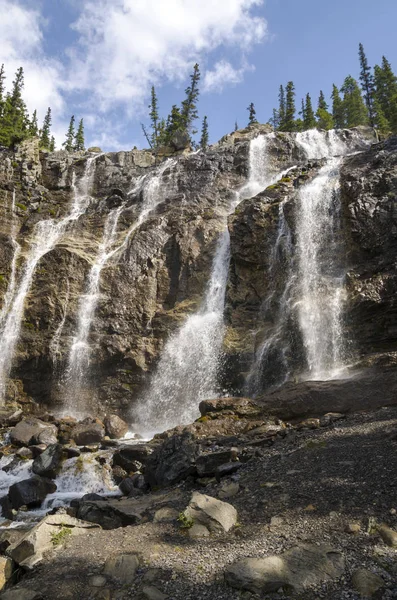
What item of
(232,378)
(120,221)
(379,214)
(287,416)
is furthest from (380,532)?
(120,221)

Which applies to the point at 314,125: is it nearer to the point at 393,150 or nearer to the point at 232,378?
the point at 393,150

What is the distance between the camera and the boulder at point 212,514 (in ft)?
25.1

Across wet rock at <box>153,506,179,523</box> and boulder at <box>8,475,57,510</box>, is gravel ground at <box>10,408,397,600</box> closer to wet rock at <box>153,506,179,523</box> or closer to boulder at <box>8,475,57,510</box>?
wet rock at <box>153,506,179,523</box>

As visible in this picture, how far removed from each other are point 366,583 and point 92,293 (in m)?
26.5

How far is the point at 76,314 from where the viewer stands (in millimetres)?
28516

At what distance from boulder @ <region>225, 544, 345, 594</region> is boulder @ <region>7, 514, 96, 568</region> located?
4072 mm

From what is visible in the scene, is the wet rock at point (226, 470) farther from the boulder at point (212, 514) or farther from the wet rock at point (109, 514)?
the boulder at point (212, 514)

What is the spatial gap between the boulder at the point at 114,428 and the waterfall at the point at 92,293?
463 cm

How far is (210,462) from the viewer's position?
1173 cm

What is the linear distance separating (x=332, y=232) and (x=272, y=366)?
10.0 m

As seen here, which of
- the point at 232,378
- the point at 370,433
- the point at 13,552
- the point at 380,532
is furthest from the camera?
the point at 232,378

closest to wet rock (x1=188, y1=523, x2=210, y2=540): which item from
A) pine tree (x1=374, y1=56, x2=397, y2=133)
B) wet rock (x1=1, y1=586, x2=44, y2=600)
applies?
wet rock (x1=1, y1=586, x2=44, y2=600)

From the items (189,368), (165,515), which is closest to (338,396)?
(165,515)

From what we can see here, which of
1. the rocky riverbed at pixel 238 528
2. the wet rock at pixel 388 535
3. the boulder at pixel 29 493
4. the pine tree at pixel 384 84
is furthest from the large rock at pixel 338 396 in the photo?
the pine tree at pixel 384 84
